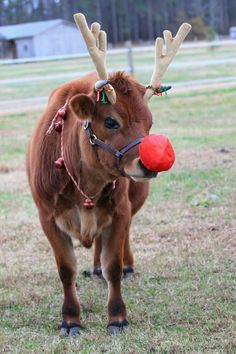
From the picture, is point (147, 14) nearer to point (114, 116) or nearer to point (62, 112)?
point (62, 112)

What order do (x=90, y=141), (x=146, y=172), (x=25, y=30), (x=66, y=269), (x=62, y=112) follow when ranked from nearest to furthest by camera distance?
(x=146, y=172), (x=90, y=141), (x=62, y=112), (x=66, y=269), (x=25, y=30)

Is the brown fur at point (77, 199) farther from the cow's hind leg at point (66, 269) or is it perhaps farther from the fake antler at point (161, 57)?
the fake antler at point (161, 57)

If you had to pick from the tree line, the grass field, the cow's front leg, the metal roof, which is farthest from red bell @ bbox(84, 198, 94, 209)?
the tree line

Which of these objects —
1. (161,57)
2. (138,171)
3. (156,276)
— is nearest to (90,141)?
(138,171)

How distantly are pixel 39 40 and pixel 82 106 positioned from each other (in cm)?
6250

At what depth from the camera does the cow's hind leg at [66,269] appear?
15.0 feet

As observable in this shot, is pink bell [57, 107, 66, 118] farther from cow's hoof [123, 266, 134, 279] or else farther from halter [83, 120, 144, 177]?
cow's hoof [123, 266, 134, 279]

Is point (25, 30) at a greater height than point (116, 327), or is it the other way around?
point (116, 327)

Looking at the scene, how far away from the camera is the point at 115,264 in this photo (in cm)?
460

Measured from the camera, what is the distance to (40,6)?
82.2 metres

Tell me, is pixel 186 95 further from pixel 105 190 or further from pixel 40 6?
pixel 40 6

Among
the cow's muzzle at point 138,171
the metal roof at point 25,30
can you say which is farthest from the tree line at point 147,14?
the cow's muzzle at point 138,171

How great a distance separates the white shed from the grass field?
55.9 metres

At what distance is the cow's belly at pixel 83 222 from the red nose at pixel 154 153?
0.83 metres
